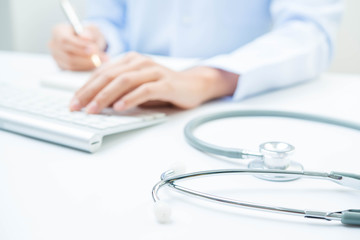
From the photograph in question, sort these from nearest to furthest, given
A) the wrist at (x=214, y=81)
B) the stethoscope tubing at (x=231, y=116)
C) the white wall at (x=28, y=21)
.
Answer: the stethoscope tubing at (x=231, y=116) < the wrist at (x=214, y=81) < the white wall at (x=28, y=21)

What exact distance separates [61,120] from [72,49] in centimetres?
39

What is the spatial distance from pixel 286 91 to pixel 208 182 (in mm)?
392

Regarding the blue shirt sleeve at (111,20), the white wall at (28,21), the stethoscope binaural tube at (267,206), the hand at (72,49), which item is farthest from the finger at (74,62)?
the white wall at (28,21)

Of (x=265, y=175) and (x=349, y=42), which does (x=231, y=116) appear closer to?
(x=265, y=175)

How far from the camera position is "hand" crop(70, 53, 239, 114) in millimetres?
500

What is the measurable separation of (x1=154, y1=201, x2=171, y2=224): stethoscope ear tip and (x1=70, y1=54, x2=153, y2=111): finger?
260 millimetres

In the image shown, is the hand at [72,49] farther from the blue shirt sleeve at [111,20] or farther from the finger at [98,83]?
the finger at [98,83]

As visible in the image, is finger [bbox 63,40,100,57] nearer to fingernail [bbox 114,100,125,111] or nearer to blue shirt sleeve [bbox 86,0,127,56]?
blue shirt sleeve [bbox 86,0,127,56]

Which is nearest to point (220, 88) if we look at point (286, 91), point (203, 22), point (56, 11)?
point (286, 91)

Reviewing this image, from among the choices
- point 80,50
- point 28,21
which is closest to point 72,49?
point 80,50

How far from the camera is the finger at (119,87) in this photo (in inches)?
19.5

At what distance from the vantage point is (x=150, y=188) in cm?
33

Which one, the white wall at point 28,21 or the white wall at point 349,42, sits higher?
the white wall at point 349,42

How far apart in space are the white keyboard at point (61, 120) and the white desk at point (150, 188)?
12 millimetres
